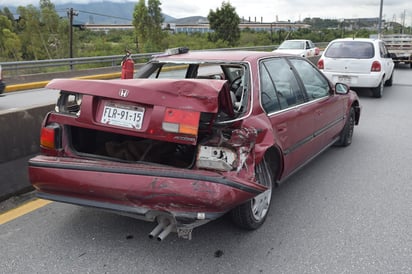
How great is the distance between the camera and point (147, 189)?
9.48 ft

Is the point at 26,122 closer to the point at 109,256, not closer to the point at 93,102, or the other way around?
the point at 93,102

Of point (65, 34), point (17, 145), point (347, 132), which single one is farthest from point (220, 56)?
point (65, 34)

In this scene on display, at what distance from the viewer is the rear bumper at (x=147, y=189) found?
112 inches

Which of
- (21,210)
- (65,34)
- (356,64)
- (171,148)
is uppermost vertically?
(65,34)

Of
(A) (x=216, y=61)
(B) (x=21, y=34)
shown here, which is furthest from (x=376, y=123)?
(B) (x=21, y=34)

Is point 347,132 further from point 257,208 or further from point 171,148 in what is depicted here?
point 171,148

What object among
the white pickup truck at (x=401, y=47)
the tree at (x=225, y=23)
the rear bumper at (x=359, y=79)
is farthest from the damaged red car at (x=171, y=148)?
the tree at (x=225, y=23)

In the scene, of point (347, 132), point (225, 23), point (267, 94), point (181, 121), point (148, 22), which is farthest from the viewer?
point (225, 23)

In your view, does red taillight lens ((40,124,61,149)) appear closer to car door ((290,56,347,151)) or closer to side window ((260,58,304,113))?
side window ((260,58,304,113))

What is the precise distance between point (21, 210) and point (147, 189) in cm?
173

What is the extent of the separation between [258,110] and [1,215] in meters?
2.51

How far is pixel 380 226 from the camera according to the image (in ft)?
Result: 12.1

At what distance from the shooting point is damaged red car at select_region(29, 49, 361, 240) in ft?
9.45

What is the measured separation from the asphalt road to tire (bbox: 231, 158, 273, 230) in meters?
0.09
